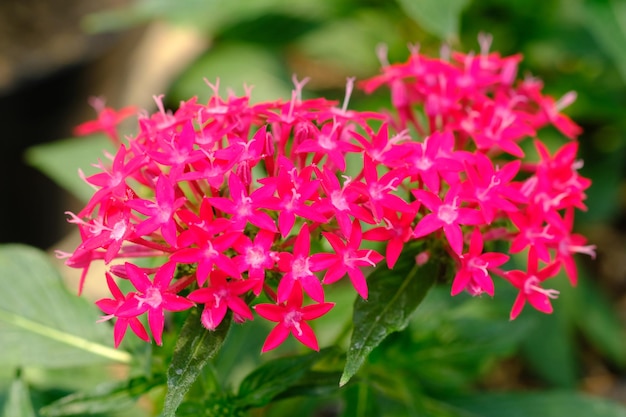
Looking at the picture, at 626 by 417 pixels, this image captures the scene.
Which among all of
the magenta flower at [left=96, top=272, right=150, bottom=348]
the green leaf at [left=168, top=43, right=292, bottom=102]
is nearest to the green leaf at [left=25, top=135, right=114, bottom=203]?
the green leaf at [left=168, top=43, right=292, bottom=102]

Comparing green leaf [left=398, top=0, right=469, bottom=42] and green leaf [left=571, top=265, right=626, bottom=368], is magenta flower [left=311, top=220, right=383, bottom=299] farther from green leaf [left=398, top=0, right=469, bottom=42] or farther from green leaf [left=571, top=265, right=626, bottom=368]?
green leaf [left=571, top=265, right=626, bottom=368]

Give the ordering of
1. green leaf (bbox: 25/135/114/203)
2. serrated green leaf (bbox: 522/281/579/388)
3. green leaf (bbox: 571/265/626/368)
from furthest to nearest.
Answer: green leaf (bbox: 571/265/626/368) < serrated green leaf (bbox: 522/281/579/388) < green leaf (bbox: 25/135/114/203)

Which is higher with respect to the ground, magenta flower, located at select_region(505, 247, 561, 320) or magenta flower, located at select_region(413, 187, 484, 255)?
magenta flower, located at select_region(413, 187, 484, 255)

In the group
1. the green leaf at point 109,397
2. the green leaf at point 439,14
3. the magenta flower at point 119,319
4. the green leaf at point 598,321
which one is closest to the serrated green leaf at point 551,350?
the green leaf at point 598,321

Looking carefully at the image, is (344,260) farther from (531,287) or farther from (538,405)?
(538,405)

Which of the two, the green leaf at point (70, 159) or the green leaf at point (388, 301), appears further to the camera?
the green leaf at point (70, 159)

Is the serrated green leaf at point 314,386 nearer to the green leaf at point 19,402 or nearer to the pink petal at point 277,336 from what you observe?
the pink petal at point 277,336

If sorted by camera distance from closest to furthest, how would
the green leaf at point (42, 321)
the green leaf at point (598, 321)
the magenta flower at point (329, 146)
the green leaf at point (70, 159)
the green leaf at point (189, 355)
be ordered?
the green leaf at point (189, 355), the magenta flower at point (329, 146), the green leaf at point (42, 321), the green leaf at point (70, 159), the green leaf at point (598, 321)

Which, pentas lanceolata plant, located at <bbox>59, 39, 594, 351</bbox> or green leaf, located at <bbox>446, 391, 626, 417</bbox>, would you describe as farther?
green leaf, located at <bbox>446, 391, 626, 417</bbox>
